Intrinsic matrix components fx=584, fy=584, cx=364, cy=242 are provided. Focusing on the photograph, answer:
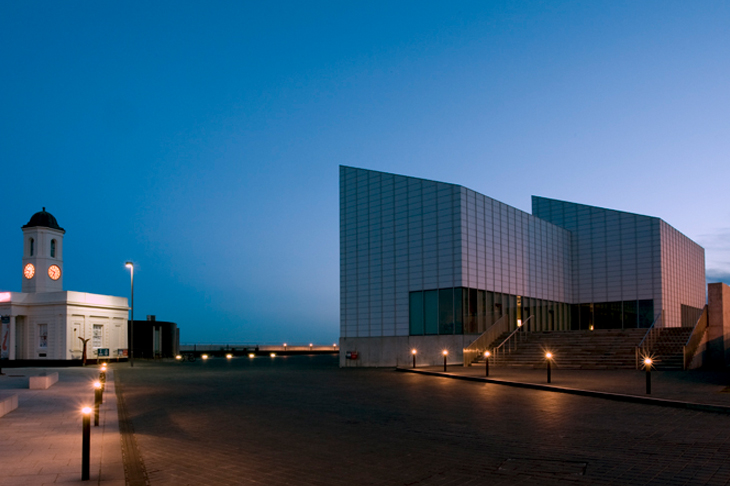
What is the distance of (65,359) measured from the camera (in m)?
45.8

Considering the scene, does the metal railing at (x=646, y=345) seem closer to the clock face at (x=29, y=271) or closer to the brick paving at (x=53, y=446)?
the brick paving at (x=53, y=446)

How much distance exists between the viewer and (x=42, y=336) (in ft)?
155

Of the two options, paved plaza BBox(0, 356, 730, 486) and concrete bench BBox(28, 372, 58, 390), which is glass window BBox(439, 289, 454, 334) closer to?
paved plaza BBox(0, 356, 730, 486)

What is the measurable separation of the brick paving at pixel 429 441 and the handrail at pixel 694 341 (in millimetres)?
11130

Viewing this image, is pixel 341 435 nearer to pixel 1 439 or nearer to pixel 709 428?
pixel 1 439

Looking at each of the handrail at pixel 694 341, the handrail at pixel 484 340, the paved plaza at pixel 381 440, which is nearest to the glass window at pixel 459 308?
the handrail at pixel 484 340

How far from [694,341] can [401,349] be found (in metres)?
17.0

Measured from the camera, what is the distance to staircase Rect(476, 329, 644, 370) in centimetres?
2667

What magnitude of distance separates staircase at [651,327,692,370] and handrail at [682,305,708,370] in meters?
0.33

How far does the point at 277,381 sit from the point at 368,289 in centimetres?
1697

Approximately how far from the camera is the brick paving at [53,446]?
736 cm

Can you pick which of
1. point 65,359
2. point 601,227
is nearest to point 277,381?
point 65,359

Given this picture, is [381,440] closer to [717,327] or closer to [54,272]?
[717,327]

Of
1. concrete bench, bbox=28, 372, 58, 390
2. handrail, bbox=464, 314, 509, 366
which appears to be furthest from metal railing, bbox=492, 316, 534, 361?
concrete bench, bbox=28, 372, 58, 390
